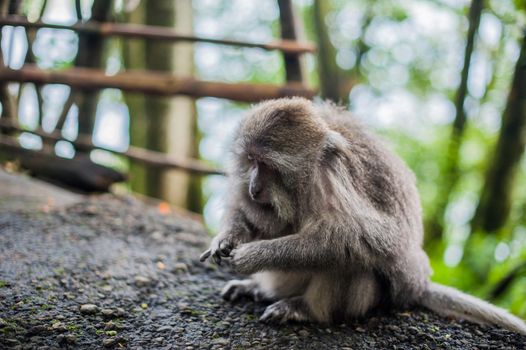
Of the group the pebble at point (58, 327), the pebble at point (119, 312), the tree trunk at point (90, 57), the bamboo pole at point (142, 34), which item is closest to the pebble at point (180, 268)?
the pebble at point (119, 312)

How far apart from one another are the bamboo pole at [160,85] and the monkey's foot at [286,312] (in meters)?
2.96

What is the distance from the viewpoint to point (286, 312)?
3.36 m

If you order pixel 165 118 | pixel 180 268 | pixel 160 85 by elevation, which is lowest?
pixel 180 268

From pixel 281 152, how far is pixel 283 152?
1 cm

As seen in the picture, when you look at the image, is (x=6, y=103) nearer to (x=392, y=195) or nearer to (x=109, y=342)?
(x=109, y=342)

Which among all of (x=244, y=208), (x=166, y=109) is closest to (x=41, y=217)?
(x=244, y=208)

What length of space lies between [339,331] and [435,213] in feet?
20.2

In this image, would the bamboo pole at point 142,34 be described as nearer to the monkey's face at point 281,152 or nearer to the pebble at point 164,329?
the monkey's face at point 281,152

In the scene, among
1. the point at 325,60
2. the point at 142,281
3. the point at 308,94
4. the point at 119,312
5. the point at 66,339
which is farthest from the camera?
the point at 325,60

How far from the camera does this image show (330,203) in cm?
312

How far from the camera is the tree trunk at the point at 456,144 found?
8.32 metres

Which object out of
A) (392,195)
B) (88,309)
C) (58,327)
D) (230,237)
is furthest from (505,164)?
(58,327)

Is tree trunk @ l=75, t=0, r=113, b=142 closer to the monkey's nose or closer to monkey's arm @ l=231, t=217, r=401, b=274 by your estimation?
the monkey's nose

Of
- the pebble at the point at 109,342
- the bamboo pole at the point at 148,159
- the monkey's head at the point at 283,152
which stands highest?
the monkey's head at the point at 283,152
